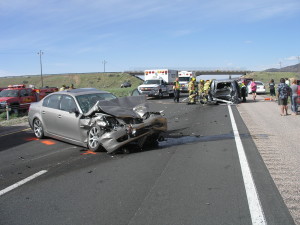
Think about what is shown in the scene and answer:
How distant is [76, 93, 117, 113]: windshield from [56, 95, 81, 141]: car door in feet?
0.55

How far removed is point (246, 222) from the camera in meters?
3.90

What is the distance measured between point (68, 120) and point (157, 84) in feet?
71.8

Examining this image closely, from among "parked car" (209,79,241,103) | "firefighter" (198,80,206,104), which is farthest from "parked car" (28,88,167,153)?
"firefighter" (198,80,206,104)

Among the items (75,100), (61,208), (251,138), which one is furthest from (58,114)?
(251,138)

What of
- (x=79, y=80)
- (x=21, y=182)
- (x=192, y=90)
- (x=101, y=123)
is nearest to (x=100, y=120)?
(x=101, y=123)

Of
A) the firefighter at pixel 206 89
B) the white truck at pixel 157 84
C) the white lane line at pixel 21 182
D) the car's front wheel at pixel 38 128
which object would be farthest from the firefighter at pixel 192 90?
the white lane line at pixel 21 182

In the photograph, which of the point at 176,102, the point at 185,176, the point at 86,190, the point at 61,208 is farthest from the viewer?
the point at 176,102

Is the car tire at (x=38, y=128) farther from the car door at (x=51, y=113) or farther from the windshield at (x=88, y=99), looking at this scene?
the windshield at (x=88, y=99)

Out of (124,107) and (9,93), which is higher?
(9,93)

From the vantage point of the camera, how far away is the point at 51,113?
9094mm

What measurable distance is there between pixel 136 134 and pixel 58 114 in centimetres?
253

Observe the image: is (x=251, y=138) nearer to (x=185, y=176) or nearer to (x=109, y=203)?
(x=185, y=176)

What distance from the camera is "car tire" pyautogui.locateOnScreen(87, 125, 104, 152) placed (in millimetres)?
7605

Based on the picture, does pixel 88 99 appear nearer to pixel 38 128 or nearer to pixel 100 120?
pixel 100 120
